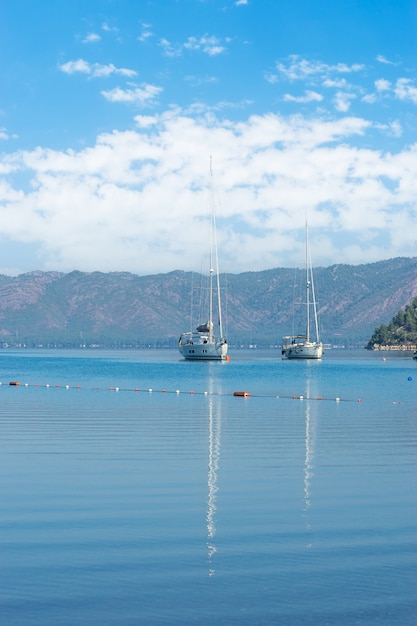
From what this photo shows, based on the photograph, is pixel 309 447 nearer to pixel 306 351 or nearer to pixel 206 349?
pixel 206 349

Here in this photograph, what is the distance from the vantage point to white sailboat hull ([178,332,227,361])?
161 metres

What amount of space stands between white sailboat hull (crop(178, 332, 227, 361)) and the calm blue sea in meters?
118

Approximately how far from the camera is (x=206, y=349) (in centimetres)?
16188

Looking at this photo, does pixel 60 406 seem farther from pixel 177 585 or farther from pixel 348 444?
pixel 177 585

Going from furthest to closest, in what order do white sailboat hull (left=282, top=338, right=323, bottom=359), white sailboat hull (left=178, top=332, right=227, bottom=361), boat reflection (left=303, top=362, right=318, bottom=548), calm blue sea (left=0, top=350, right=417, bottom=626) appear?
white sailboat hull (left=282, top=338, right=323, bottom=359) < white sailboat hull (left=178, top=332, right=227, bottom=361) < boat reflection (left=303, top=362, right=318, bottom=548) < calm blue sea (left=0, top=350, right=417, bottom=626)

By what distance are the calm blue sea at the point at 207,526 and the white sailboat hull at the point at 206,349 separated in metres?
118

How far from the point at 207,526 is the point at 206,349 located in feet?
467

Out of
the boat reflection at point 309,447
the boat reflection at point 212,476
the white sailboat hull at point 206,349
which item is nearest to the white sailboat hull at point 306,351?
the white sailboat hull at point 206,349

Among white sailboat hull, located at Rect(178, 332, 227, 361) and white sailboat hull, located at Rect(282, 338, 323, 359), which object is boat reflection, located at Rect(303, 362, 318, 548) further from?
white sailboat hull, located at Rect(282, 338, 323, 359)

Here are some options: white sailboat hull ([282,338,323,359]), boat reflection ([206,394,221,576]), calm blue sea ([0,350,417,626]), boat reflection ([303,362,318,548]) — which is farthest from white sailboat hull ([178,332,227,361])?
calm blue sea ([0,350,417,626])

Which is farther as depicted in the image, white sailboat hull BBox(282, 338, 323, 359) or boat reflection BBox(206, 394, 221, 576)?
white sailboat hull BBox(282, 338, 323, 359)

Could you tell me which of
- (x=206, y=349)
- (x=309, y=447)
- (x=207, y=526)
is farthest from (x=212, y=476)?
(x=206, y=349)

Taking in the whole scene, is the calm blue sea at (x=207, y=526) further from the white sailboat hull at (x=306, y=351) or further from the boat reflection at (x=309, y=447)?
the white sailboat hull at (x=306, y=351)

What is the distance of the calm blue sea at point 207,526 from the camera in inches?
555
